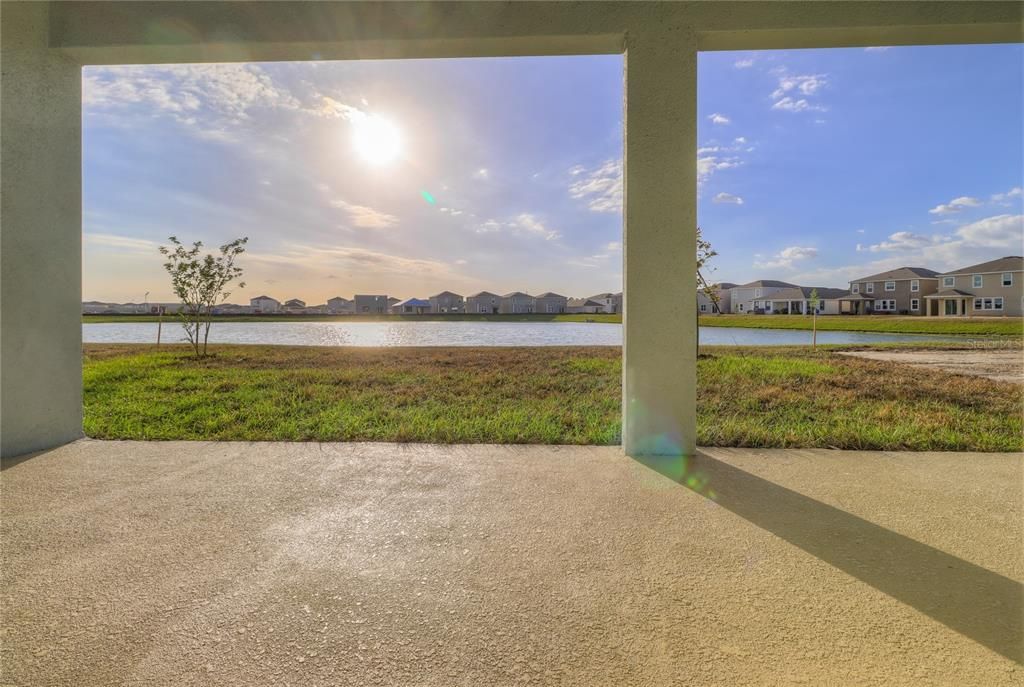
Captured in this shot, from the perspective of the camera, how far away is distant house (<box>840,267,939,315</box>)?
2727 cm

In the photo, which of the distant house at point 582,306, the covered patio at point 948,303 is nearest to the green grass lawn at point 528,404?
the covered patio at point 948,303

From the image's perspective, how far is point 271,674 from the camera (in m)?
1.09

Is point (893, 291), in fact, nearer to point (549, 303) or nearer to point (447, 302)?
point (549, 303)

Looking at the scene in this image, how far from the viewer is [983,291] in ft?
76.8

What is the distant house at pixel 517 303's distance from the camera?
3638 centimetres

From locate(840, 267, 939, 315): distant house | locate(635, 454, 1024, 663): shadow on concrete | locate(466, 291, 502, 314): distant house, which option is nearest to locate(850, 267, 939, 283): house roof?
locate(840, 267, 939, 315): distant house

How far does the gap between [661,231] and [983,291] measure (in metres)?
33.4

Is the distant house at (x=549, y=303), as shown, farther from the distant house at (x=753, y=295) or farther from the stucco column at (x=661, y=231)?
the stucco column at (x=661, y=231)

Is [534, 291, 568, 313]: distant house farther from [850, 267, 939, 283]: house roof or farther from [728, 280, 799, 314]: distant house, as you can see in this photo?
[850, 267, 939, 283]: house roof

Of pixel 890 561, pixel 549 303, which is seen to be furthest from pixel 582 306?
pixel 890 561

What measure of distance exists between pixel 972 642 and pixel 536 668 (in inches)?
51.6

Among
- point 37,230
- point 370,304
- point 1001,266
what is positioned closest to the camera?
point 37,230

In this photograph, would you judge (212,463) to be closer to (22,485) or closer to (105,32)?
(22,485)

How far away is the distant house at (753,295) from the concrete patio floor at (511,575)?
130ft
